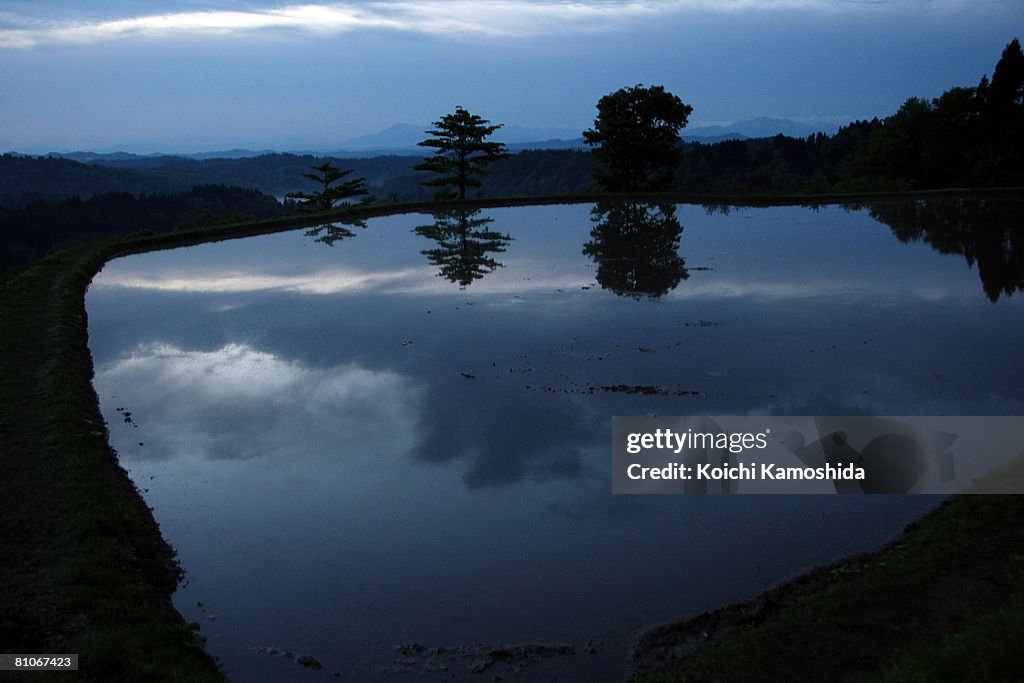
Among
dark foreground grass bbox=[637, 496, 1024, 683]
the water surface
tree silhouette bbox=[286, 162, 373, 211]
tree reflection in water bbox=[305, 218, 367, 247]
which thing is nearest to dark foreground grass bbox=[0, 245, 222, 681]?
the water surface

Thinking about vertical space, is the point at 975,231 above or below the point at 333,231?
below

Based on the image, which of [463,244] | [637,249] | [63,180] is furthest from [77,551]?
[63,180]

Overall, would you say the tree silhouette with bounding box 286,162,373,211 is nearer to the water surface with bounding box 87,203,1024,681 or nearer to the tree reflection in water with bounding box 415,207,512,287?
the tree reflection in water with bounding box 415,207,512,287

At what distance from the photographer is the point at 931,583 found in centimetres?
379

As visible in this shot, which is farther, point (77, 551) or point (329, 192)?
point (329, 192)

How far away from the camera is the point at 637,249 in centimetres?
1480

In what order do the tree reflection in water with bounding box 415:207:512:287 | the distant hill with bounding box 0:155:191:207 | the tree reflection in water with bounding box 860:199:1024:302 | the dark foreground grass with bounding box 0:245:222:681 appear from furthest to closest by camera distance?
the distant hill with bounding box 0:155:191:207, the tree reflection in water with bounding box 415:207:512:287, the tree reflection in water with bounding box 860:199:1024:302, the dark foreground grass with bounding box 0:245:222:681

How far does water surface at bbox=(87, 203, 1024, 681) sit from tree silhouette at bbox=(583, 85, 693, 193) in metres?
11.9

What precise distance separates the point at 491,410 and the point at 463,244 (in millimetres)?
9891

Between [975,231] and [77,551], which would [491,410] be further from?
[975,231]

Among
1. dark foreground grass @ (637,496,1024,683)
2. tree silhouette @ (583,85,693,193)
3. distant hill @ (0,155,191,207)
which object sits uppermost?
distant hill @ (0,155,191,207)

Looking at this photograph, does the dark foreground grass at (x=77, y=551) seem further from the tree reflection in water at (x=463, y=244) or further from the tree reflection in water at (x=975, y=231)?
the tree reflection in water at (x=975, y=231)

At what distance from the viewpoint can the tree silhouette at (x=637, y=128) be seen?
25.4m

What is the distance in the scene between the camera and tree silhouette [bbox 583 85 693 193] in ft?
83.4
